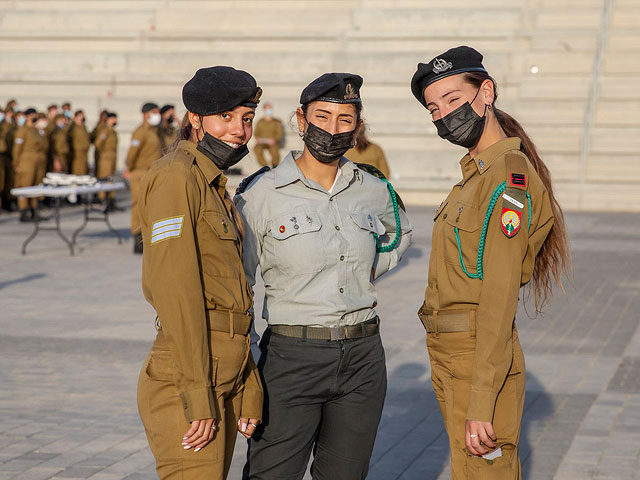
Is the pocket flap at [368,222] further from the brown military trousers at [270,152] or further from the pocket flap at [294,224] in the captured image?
the brown military trousers at [270,152]

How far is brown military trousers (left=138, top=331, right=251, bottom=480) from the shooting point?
3.68 m

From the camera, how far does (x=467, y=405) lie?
12.5 feet

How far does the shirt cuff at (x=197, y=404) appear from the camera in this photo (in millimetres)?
3576

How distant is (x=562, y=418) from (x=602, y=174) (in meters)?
18.2

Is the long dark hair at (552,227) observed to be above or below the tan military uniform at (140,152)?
above

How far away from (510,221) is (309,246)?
829 millimetres

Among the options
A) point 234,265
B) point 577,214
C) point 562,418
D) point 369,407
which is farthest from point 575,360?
point 577,214

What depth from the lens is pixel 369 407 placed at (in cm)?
418

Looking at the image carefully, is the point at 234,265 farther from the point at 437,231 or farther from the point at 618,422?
the point at 618,422

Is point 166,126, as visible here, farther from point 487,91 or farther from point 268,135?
point 487,91

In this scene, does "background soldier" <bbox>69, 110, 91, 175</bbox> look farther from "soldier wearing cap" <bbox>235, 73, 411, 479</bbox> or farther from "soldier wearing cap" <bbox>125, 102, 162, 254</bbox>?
"soldier wearing cap" <bbox>235, 73, 411, 479</bbox>

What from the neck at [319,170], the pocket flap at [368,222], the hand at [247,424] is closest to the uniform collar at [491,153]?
the pocket flap at [368,222]

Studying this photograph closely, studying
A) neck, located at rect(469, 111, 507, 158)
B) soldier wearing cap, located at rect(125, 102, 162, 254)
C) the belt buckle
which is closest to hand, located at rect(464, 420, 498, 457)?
the belt buckle

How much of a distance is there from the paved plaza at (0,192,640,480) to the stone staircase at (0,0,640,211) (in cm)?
1080
